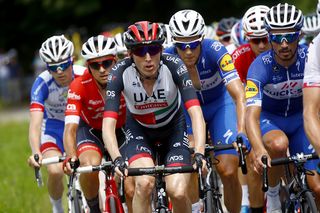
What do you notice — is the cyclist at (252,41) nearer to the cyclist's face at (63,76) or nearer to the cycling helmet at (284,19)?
the cycling helmet at (284,19)

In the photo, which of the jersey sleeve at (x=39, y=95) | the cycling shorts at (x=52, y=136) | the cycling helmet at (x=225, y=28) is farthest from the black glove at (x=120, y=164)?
the cycling helmet at (x=225, y=28)

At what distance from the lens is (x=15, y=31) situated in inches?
1715

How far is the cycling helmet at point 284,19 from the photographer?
8.97 metres

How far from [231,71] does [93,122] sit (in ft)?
5.88

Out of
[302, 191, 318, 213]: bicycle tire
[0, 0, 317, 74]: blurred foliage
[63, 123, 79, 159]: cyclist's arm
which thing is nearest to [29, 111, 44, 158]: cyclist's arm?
[63, 123, 79, 159]: cyclist's arm

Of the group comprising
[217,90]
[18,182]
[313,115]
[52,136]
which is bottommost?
[18,182]

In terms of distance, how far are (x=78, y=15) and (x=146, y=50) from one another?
3020 cm

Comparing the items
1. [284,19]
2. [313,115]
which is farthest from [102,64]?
[313,115]

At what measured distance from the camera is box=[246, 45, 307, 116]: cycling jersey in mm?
9148

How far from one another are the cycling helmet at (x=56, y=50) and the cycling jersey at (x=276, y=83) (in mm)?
2948

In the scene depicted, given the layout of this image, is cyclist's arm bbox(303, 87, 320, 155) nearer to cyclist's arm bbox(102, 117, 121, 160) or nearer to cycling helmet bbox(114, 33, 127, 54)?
cyclist's arm bbox(102, 117, 121, 160)

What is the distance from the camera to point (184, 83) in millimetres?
8906

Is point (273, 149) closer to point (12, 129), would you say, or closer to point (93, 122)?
point (93, 122)

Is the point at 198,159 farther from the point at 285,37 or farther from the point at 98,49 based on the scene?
the point at 98,49
